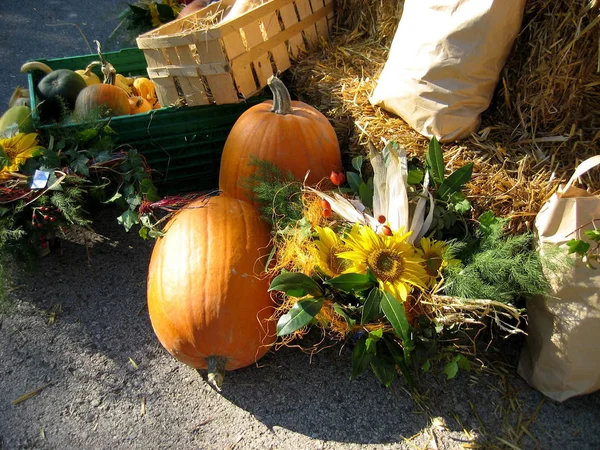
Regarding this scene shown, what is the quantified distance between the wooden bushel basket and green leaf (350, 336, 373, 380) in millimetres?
1420

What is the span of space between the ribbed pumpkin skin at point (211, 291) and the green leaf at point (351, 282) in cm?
37

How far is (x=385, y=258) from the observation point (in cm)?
191

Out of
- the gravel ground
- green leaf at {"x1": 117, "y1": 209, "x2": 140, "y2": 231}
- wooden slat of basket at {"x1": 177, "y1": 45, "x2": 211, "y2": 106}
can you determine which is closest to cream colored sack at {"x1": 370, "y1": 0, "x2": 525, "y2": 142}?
wooden slat of basket at {"x1": 177, "y1": 45, "x2": 211, "y2": 106}

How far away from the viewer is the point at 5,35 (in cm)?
477

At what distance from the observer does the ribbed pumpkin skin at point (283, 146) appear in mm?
2402

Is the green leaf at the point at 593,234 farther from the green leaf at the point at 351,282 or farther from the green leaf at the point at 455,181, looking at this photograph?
the green leaf at the point at 351,282

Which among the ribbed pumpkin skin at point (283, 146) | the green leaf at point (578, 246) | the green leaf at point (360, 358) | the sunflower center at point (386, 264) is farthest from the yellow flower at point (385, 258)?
the ribbed pumpkin skin at point (283, 146)

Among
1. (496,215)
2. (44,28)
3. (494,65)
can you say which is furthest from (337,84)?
(44,28)

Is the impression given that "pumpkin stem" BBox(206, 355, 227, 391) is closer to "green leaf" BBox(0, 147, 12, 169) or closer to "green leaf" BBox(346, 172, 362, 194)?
"green leaf" BBox(346, 172, 362, 194)

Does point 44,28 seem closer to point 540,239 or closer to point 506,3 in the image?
point 506,3

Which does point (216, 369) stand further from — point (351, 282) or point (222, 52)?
point (222, 52)

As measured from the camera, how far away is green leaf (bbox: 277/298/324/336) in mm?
1848

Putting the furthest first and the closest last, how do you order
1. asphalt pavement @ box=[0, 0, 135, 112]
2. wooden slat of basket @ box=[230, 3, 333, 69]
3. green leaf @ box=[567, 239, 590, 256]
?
asphalt pavement @ box=[0, 0, 135, 112]
wooden slat of basket @ box=[230, 3, 333, 69]
green leaf @ box=[567, 239, 590, 256]

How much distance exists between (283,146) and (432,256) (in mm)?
856
